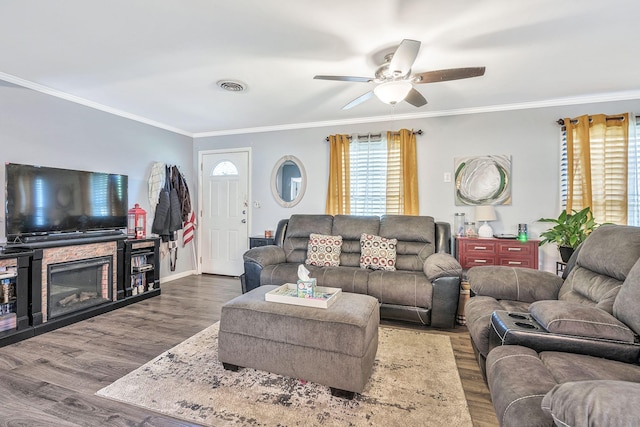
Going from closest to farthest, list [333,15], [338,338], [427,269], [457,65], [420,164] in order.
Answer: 1. [338,338]
2. [333,15]
3. [457,65]
4. [427,269]
5. [420,164]

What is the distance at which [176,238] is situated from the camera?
15.9 feet

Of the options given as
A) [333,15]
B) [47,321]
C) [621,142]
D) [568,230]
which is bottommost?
[47,321]

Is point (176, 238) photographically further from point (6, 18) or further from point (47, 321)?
point (6, 18)

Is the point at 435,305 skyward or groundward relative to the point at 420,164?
groundward

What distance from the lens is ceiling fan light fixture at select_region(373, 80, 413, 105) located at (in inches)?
91.7

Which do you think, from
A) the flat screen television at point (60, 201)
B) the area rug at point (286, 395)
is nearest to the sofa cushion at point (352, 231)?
the area rug at point (286, 395)

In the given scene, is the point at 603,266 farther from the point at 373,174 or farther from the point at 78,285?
the point at 78,285

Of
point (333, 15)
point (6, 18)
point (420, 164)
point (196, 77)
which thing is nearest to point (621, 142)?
point (420, 164)

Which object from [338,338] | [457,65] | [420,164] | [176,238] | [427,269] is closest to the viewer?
[338,338]

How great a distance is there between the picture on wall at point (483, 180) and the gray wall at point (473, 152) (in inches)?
2.8

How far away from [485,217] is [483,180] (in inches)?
21.8

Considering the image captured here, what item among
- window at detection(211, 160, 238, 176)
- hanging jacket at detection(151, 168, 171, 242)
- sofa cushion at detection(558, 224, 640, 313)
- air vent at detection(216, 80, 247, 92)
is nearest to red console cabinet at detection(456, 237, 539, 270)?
sofa cushion at detection(558, 224, 640, 313)

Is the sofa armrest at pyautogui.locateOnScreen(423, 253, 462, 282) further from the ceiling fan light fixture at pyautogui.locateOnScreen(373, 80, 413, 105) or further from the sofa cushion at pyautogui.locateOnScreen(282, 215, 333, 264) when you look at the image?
the ceiling fan light fixture at pyautogui.locateOnScreen(373, 80, 413, 105)

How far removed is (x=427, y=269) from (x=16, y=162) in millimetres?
4161
